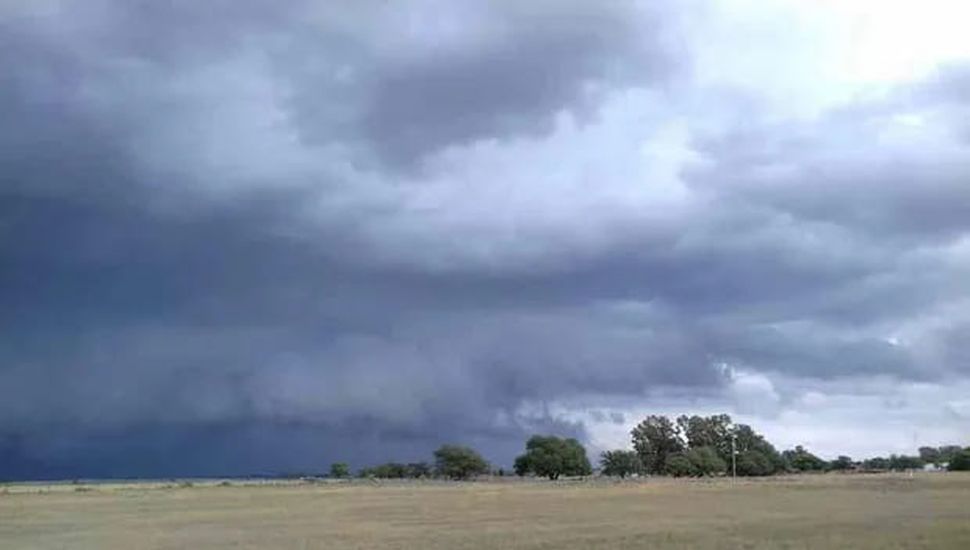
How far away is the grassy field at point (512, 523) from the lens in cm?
4893

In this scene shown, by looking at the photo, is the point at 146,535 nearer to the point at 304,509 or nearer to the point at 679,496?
the point at 304,509

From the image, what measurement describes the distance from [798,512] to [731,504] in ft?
45.9

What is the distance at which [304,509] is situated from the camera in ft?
282

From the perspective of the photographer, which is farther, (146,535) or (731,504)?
(731,504)

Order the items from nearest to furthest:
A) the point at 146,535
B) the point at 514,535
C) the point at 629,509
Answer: the point at 514,535, the point at 146,535, the point at 629,509

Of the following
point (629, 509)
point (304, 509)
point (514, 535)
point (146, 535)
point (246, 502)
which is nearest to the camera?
point (514, 535)

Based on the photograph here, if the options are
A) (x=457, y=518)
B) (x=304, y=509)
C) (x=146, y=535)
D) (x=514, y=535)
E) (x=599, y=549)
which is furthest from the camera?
(x=304, y=509)

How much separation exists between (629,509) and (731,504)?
1068 centimetres

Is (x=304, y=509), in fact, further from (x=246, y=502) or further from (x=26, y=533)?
(x=26, y=533)

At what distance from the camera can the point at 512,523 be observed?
6259 centimetres

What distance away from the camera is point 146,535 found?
5866 cm

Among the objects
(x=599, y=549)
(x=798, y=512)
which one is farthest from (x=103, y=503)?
(x=599, y=549)

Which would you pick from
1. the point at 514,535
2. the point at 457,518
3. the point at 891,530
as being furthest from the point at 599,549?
the point at 457,518

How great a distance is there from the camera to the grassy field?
161 ft
